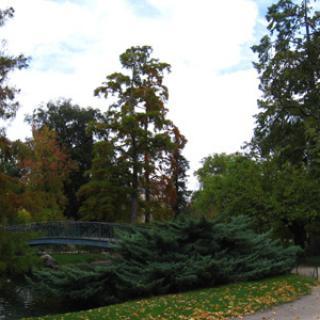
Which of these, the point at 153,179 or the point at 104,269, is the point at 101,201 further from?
the point at 104,269

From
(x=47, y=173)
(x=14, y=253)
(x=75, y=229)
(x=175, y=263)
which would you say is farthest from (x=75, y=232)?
(x=175, y=263)

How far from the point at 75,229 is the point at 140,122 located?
8.31 meters

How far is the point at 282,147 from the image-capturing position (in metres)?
29.1

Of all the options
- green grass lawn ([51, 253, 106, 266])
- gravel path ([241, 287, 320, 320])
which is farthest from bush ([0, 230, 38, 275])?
green grass lawn ([51, 253, 106, 266])

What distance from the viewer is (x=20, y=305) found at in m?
22.7

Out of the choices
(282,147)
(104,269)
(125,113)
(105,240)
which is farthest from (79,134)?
(104,269)

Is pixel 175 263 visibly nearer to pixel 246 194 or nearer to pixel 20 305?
pixel 20 305

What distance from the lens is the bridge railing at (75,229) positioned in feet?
110

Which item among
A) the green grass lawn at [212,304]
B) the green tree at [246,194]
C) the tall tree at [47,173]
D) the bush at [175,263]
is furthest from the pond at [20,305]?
the tall tree at [47,173]

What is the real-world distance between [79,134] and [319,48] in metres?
34.1

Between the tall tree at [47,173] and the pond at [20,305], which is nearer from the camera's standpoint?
the pond at [20,305]

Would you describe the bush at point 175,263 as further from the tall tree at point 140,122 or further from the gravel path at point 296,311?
the tall tree at point 140,122

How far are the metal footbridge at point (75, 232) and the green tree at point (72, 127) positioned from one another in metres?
16.6

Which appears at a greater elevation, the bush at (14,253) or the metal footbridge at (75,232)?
the metal footbridge at (75,232)
